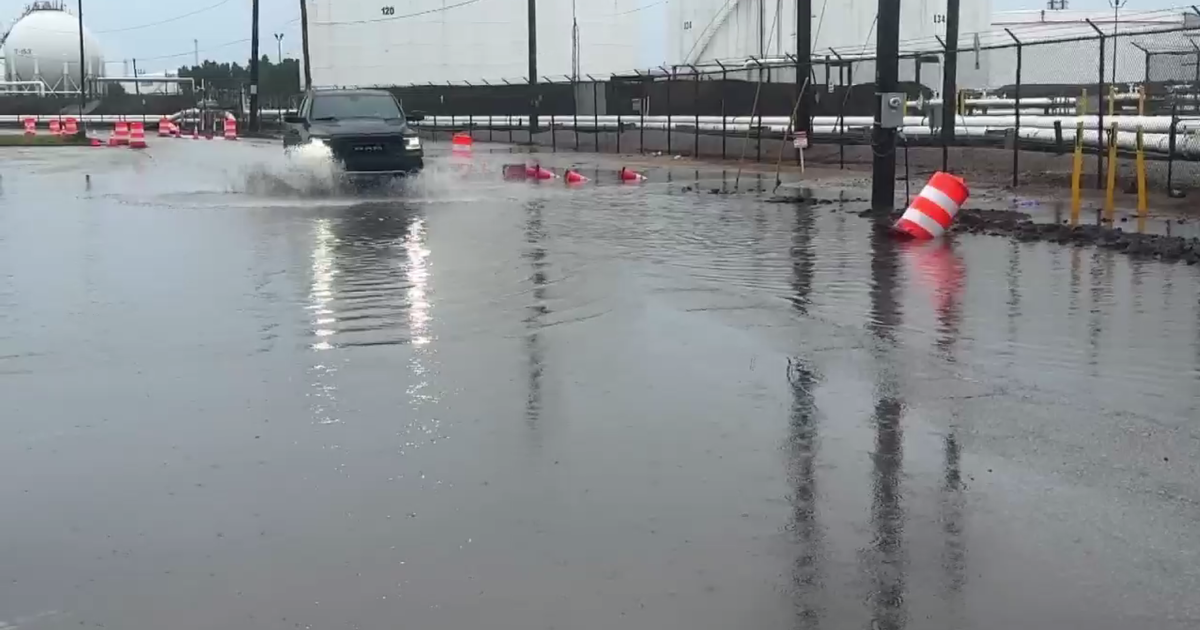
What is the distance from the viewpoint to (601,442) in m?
6.61

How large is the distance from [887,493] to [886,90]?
1245 centimetres

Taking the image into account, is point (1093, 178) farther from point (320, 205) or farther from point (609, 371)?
point (609, 371)

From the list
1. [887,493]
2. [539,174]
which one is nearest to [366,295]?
[887,493]

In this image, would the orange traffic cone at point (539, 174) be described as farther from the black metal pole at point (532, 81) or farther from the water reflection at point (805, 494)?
the black metal pole at point (532, 81)

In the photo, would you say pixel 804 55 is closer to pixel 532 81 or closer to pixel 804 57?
pixel 804 57

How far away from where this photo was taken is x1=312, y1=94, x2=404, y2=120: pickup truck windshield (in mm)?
25094

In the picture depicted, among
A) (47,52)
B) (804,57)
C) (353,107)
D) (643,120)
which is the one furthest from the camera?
(47,52)

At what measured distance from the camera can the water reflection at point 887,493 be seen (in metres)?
4.58

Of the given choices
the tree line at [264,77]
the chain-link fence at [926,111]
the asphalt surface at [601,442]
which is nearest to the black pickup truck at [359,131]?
the chain-link fence at [926,111]

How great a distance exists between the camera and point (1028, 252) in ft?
45.1

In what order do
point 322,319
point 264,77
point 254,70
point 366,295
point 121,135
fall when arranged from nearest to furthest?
point 322,319 → point 366,295 → point 121,135 → point 254,70 → point 264,77

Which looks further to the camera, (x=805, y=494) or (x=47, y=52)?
(x=47, y=52)

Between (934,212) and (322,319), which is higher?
(934,212)

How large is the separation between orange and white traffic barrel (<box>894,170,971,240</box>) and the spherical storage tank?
93358mm
